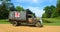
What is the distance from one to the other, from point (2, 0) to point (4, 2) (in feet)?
3.22

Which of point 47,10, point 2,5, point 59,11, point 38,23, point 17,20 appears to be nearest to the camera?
point 38,23

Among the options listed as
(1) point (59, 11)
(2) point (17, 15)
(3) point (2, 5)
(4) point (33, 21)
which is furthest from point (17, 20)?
(1) point (59, 11)

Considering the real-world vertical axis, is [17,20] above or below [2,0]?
below

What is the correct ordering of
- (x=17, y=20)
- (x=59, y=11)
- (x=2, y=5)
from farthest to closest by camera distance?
1. (x=59, y=11)
2. (x=2, y=5)
3. (x=17, y=20)

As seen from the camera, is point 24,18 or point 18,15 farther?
point 18,15

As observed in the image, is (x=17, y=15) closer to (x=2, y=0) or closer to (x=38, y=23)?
(x=38, y=23)

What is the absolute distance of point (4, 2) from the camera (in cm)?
5356

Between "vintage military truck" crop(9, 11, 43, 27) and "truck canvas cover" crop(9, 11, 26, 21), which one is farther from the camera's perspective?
"truck canvas cover" crop(9, 11, 26, 21)

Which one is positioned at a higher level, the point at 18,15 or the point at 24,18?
the point at 18,15

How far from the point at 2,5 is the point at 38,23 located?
101 ft

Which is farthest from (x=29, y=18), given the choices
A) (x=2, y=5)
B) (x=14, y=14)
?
(x=2, y=5)

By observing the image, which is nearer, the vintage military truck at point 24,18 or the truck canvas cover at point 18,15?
the vintage military truck at point 24,18

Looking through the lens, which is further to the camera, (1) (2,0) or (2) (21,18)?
(1) (2,0)

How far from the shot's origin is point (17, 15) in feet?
82.1
